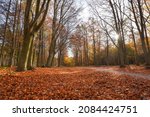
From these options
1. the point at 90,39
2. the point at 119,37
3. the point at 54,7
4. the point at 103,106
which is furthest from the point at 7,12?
the point at 90,39

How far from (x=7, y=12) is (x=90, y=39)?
29.9 metres

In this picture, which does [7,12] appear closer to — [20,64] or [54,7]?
[54,7]

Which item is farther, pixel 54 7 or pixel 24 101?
pixel 54 7

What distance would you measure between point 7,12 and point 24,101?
874 inches

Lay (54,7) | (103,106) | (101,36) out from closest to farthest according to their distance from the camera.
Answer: (103,106) → (54,7) → (101,36)

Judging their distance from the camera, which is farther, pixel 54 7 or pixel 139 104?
pixel 54 7

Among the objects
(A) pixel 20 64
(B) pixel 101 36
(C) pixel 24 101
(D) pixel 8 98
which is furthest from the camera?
(B) pixel 101 36

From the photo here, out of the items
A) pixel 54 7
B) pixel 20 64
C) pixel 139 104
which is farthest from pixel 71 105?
pixel 54 7

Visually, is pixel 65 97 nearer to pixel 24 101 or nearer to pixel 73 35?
pixel 24 101

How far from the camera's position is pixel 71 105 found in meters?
5.57

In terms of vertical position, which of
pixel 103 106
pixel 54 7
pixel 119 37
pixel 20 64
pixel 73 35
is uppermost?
pixel 54 7

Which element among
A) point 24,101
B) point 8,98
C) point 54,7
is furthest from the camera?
point 54,7

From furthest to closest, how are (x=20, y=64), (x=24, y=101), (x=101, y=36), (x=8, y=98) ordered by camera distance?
(x=101, y=36)
(x=20, y=64)
(x=8, y=98)
(x=24, y=101)

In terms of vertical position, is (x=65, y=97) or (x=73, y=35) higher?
(x=73, y=35)
